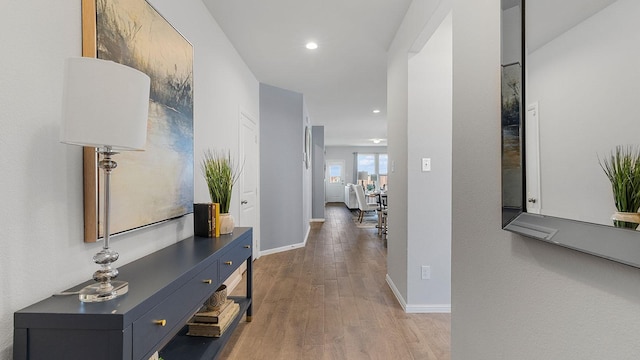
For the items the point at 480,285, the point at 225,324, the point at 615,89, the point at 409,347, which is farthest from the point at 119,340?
the point at 409,347

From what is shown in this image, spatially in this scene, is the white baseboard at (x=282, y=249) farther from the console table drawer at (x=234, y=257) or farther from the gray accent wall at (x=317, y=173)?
the gray accent wall at (x=317, y=173)

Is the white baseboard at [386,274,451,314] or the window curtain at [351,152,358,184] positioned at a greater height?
the window curtain at [351,152,358,184]

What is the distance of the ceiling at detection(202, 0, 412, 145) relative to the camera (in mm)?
2486

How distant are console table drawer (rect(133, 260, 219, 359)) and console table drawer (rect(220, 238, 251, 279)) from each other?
0.60 ft

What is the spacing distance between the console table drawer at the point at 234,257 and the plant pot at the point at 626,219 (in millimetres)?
1709

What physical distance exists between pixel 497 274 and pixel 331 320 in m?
1.65

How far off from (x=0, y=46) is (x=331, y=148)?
40.9 ft

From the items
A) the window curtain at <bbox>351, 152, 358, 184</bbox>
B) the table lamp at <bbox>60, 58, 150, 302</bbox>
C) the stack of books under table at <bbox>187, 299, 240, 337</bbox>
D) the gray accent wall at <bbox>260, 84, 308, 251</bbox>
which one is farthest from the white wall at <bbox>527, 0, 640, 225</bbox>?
the window curtain at <bbox>351, 152, 358, 184</bbox>

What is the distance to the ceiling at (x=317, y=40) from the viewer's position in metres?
2.49

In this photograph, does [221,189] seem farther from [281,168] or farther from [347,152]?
[347,152]

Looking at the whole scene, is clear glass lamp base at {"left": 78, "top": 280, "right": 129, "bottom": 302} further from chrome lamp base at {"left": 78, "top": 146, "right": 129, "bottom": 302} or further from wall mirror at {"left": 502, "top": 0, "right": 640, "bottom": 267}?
wall mirror at {"left": 502, "top": 0, "right": 640, "bottom": 267}

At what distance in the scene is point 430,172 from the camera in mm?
2566

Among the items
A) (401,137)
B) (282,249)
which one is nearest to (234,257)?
(401,137)

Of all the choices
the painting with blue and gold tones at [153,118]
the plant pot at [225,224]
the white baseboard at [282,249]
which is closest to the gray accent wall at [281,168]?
the white baseboard at [282,249]
